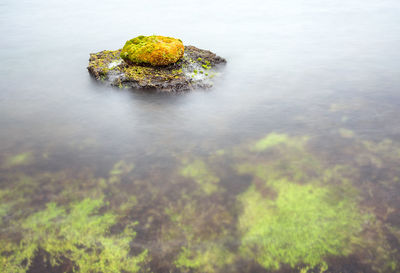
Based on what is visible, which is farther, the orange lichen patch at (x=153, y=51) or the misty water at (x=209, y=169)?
the orange lichen patch at (x=153, y=51)

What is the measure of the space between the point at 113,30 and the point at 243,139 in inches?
692

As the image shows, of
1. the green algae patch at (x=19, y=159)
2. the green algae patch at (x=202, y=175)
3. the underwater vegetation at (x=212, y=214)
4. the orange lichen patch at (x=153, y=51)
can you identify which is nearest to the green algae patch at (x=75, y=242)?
the underwater vegetation at (x=212, y=214)

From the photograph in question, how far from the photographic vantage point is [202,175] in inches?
277

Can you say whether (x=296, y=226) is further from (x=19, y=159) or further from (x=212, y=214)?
(x=19, y=159)

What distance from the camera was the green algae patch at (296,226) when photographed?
5.15 meters

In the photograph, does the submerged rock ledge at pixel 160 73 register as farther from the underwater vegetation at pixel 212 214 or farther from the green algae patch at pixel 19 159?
the green algae patch at pixel 19 159

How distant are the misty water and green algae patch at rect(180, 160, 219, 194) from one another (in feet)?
0.14

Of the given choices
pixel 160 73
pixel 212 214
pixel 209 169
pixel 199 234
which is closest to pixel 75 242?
pixel 199 234

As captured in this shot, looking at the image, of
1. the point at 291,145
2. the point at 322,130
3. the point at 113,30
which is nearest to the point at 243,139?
the point at 291,145

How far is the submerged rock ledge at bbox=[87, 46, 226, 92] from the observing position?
38.1ft

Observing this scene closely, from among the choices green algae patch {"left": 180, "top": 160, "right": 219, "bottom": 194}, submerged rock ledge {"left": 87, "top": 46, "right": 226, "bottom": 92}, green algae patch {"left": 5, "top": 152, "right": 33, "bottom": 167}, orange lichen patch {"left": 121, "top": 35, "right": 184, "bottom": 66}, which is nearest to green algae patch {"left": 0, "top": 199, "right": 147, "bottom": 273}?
green algae patch {"left": 180, "top": 160, "right": 219, "bottom": 194}

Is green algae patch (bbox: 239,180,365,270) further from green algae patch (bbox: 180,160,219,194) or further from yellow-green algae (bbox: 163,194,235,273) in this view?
green algae patch (bbox: 180,160,219,194)

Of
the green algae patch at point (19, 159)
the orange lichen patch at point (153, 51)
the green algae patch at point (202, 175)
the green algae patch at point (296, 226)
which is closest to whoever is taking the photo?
the green algae patch at point (296, 226)

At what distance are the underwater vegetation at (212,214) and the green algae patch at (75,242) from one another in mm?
20
